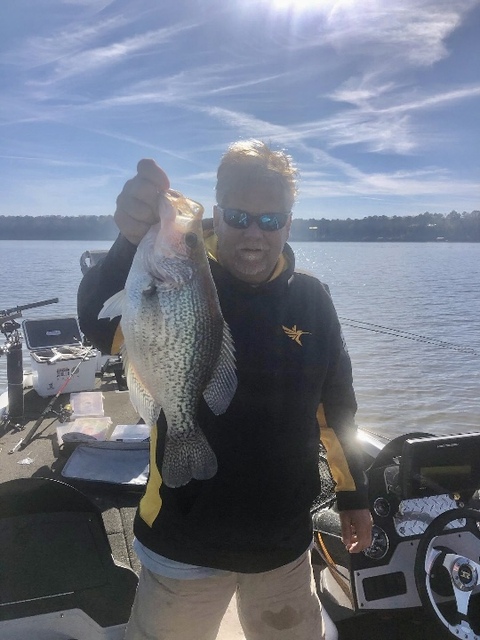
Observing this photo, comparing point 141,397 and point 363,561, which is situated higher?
point 141,397

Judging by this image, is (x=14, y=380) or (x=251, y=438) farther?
(x=14, y=380)

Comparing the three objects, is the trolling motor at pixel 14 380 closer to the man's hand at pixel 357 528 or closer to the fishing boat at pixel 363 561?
the fishing boat at pixel 363 561

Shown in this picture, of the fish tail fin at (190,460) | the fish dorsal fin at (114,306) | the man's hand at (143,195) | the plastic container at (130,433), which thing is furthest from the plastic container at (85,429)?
the man's hand at (143,195)

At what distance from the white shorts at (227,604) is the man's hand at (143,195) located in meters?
1.46

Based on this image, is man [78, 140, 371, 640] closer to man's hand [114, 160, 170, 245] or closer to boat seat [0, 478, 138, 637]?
man's hand [114, 160, 170, 245]

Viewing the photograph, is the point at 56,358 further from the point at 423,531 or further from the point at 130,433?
the point at 423,531

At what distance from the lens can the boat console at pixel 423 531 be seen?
2832 millimetres

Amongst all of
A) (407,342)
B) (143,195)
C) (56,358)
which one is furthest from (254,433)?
(407,342)

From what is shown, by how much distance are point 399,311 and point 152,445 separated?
22.9 metres

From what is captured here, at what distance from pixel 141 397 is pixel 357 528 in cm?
133

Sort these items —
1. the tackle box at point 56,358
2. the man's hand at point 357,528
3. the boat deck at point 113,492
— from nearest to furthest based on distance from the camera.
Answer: the man's hand at point 357,528
the boat deck at point 113,492
the tackle box at point 56,358

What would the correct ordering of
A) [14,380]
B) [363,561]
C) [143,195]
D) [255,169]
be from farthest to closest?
[14,380] < [363,561] < [255,169] < [143,195]

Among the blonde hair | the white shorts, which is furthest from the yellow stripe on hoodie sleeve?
the blonde hair

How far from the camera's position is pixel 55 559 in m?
3.03
